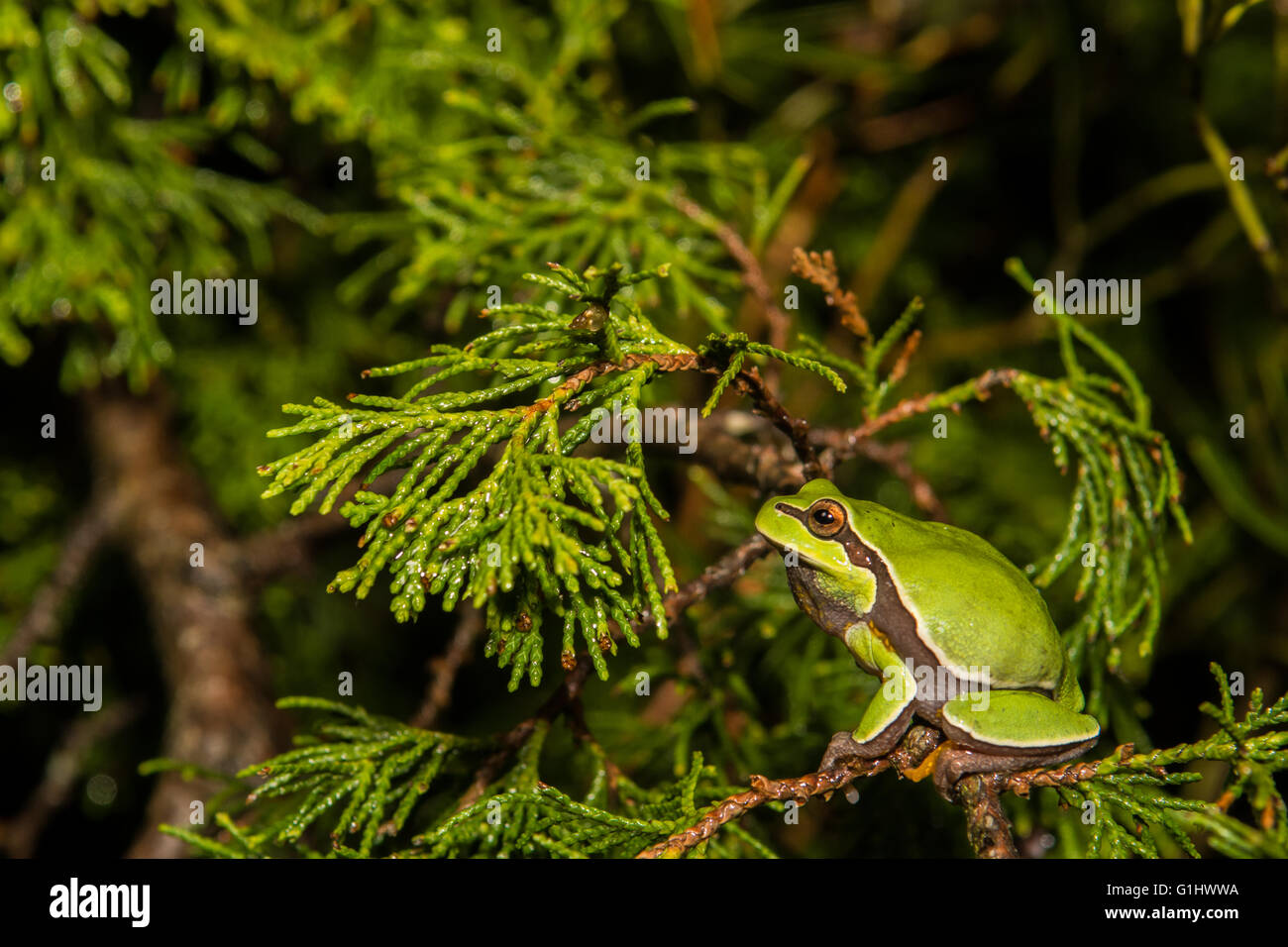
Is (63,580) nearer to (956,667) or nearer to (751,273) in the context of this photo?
(751,273)

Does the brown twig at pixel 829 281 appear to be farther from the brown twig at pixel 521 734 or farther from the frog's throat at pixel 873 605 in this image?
the brown twig at pixel 521 734

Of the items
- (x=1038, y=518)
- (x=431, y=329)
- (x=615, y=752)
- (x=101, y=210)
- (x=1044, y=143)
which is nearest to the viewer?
(x=615, y=752)

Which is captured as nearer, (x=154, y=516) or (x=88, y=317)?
(x=88, y=317)

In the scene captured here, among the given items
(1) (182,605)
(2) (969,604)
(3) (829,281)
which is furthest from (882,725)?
(1) (182,605)

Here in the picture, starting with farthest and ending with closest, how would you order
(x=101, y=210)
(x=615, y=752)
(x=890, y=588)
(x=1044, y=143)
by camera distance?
(x=1044, y=143)
(x=101, y=210)
(x=615, y=752)
(x=890, y=588)

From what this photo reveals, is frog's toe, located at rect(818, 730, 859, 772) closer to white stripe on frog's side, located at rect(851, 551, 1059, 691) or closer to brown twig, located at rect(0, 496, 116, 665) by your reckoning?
white stripe on frog's side, located at rect(851, 551, 1059, 691)

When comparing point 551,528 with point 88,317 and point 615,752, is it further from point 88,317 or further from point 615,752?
point 88,317

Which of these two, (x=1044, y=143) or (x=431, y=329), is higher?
(x=1044, y=143)
